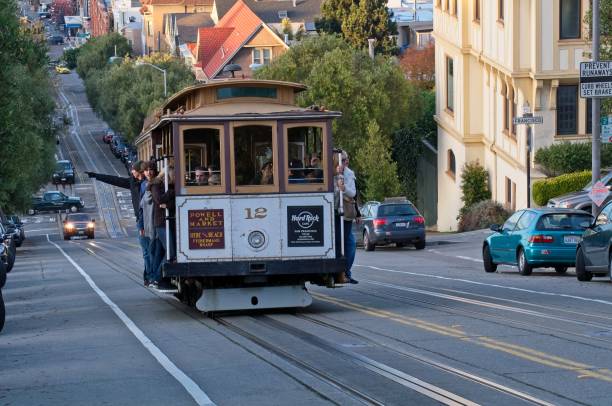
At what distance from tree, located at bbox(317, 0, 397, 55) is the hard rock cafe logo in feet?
271

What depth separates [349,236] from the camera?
18.1 metres

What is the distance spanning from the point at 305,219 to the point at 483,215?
31.3 m

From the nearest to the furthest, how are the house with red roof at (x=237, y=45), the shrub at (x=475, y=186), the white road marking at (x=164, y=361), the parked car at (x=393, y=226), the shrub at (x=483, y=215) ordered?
the white road marking at (x=164, y=361), the parked car at (x=393, y=226), the shrub at (x=483, y=215), the shrub at (x=475, y=186), the house with red roof at (x=237, y=45)

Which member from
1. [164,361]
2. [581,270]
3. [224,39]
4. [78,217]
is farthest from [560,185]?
[224,39]

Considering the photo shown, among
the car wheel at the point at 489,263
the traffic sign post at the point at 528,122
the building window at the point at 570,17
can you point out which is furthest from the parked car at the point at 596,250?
the building window at the point at 570,17

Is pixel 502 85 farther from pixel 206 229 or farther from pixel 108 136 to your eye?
pixel 108 136

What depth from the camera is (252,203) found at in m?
17.2

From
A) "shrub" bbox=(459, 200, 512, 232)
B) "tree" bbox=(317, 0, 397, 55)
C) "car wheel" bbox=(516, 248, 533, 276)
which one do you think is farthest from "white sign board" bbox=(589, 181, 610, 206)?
"tree" bbox=(317, 0, 397, 55)

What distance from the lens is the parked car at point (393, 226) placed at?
39.0 metres

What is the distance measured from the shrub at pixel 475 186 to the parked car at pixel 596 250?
27.5m

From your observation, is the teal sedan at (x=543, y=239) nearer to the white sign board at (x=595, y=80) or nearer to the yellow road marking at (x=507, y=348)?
the white sign board at (x=595, y=80)

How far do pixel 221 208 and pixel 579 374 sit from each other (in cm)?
643

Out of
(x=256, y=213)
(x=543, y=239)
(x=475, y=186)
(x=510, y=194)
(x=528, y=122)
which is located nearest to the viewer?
(x=256, y=213)

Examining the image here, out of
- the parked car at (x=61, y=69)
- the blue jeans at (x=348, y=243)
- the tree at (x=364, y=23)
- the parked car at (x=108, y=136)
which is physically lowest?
the blue jeans at (x=348, y=243)
